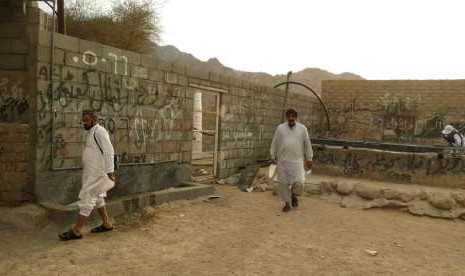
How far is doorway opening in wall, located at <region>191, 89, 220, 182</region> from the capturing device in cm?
998

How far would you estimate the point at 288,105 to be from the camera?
43.1 feet

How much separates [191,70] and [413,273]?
5697 millimetres

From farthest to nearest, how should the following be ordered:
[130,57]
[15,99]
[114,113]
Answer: [130,57]
[114,113]
[15,99]

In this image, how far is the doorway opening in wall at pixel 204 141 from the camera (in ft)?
32.7

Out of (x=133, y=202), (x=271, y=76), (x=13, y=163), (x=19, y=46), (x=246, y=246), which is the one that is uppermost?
(x=271, y=76)

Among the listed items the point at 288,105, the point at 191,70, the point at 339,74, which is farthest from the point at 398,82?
the point at 339,74

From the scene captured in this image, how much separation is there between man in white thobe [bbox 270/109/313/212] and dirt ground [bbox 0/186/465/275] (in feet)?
1.43

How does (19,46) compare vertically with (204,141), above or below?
above

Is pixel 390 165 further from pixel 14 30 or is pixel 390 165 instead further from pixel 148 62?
pixel 14 30

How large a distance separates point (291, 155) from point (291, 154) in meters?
0.02

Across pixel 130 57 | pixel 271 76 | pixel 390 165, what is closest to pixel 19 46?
pixel 130 57

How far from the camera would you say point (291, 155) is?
24.5 ft

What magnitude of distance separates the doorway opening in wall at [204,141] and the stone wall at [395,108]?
4.84 m

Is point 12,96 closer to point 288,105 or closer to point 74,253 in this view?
point 74,253
